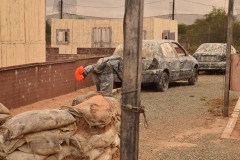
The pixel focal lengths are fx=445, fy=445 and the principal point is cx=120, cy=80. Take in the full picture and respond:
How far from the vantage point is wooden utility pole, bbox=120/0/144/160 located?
365cm

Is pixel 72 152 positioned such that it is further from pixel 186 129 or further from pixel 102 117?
pixel 186 129

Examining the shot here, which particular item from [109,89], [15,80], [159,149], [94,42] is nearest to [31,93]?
[15,80]

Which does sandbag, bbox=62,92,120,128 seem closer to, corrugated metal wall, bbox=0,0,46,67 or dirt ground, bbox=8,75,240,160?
dirt ground, bbox=8,75,240,160

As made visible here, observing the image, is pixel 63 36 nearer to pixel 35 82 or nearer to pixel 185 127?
pixel 35 82

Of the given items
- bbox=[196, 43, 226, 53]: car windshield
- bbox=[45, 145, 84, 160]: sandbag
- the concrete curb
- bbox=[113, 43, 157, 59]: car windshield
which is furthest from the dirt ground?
bbox=[196, 43, 226, 53]: car windshield

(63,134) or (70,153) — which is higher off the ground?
(63,134)

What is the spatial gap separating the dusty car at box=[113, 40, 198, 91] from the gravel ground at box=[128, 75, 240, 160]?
431mm

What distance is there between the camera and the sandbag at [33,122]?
5.12m

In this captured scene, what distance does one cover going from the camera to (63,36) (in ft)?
105

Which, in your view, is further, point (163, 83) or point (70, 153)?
point (163, 83)

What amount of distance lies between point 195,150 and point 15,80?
5.26m

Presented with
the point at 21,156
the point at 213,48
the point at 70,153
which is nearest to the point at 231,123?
the point at 70,153

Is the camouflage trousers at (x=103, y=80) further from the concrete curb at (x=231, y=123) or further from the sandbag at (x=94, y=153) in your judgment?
the sandbag at (x=94, y=153)

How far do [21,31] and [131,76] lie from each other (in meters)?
13.0
